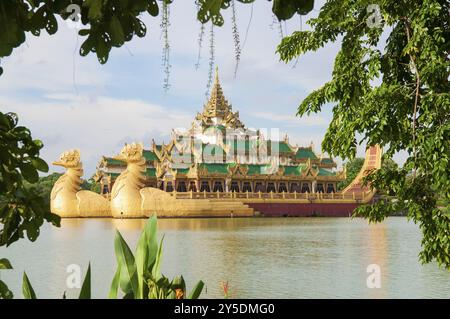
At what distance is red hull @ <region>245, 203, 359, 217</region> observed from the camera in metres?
31.5

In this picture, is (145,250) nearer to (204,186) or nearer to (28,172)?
(28,172)

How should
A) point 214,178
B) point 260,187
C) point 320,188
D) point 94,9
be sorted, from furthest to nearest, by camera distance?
point 320,188, point 260,187, point 214,178, point 94,9

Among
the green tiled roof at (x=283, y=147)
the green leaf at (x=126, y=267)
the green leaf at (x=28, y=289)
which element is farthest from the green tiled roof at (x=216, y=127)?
the green leaf at (x=28, y=289)

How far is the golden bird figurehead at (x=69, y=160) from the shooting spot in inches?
1113

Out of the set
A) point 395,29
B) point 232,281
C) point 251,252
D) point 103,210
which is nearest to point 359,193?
point 103,210

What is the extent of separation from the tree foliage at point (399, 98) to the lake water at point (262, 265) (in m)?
3.40

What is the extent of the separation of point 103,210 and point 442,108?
83.6 ft

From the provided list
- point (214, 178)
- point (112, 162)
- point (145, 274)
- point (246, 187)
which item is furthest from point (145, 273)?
point (112, 162)

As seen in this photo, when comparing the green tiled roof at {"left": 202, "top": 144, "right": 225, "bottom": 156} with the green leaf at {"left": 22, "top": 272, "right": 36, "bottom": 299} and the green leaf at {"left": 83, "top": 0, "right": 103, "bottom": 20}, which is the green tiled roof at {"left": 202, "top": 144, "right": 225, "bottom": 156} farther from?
the green leaf at {"left": 83, "top": 0, "right": 103, "bottom": 20}

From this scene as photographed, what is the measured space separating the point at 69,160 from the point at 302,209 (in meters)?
12.5

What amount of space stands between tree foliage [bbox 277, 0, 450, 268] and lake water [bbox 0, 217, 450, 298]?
11.2 ft

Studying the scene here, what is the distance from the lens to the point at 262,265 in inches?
454

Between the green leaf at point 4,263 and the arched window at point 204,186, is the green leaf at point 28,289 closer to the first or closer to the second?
the green leaf at point 4,263
